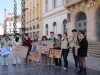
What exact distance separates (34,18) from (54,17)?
1380 cm

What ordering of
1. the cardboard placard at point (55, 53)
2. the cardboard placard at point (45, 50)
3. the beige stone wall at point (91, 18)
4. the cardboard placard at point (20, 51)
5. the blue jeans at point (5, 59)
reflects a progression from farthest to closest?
the beige stone wall at point (91, 18) → the blue jeans at point (5, 59) → the cardboard placard at point (20, 51) → the cardboard placard at point (45, 50) → the cardboard placard at point (55, 53)

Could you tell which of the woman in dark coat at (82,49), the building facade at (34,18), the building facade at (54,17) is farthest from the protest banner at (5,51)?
the building facade at (34,18)

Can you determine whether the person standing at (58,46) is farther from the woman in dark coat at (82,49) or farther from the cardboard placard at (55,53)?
the woman in dark coat at (82,49)

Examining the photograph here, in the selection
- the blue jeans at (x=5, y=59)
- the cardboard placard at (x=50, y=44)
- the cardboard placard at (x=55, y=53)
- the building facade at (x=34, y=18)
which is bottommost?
the blue jeans at (x=5, y=59)

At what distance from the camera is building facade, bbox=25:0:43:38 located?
37953 mm

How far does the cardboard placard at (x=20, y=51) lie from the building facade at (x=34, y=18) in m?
25.4

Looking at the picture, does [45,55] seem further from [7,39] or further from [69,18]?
[69,18]

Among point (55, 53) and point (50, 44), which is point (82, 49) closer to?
point (55, 53)

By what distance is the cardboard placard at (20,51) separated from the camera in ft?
36.8

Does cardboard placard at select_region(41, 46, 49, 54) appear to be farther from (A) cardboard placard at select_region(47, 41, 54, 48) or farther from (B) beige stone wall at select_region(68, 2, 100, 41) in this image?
(B) beige stone wall at select_region(68, 2, 100, 41)

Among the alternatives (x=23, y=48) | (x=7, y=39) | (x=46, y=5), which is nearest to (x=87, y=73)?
(x=23, y=48)

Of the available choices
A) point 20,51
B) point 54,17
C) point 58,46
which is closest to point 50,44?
point 58,46

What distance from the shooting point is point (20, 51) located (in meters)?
11.3

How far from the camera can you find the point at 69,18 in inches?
967
